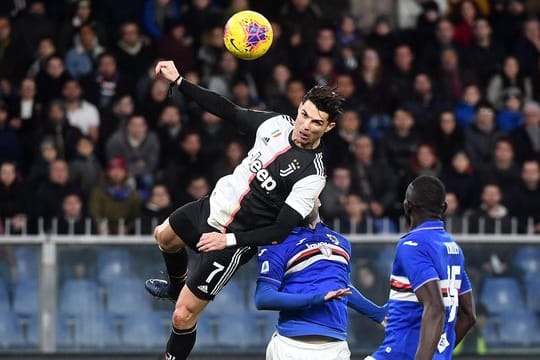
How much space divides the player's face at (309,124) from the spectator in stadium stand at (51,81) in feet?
23.2

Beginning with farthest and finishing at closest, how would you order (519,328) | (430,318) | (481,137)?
1. (481,137)
2. (519,328)
3. (430,318)

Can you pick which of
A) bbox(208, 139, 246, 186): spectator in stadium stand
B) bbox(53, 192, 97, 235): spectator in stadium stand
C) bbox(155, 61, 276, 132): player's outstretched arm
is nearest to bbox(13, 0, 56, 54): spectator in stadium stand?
bbox(208, 139, 246, 186): spectator in stadium stand

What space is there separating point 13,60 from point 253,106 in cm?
272

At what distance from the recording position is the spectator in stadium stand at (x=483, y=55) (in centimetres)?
1770

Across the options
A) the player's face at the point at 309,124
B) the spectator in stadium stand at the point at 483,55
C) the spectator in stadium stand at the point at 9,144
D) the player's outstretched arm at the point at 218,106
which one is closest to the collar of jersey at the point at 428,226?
the player's face at the point at 309,124

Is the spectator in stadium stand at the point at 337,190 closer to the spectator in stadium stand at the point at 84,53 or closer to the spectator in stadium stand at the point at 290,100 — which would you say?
the spectator in stadium stand at the point at 290,100

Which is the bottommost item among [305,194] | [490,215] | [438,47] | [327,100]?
[490,215]

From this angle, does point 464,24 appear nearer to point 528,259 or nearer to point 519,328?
point 528,259

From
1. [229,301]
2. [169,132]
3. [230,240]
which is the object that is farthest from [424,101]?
[230,240]

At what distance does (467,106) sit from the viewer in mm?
16734

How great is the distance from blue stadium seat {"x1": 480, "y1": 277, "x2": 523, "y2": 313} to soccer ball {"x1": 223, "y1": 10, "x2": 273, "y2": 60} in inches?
180

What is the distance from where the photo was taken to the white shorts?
8.43 metres

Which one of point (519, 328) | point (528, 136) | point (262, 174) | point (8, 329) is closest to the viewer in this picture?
point (262, 174)

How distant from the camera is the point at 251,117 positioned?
955 centimetres
